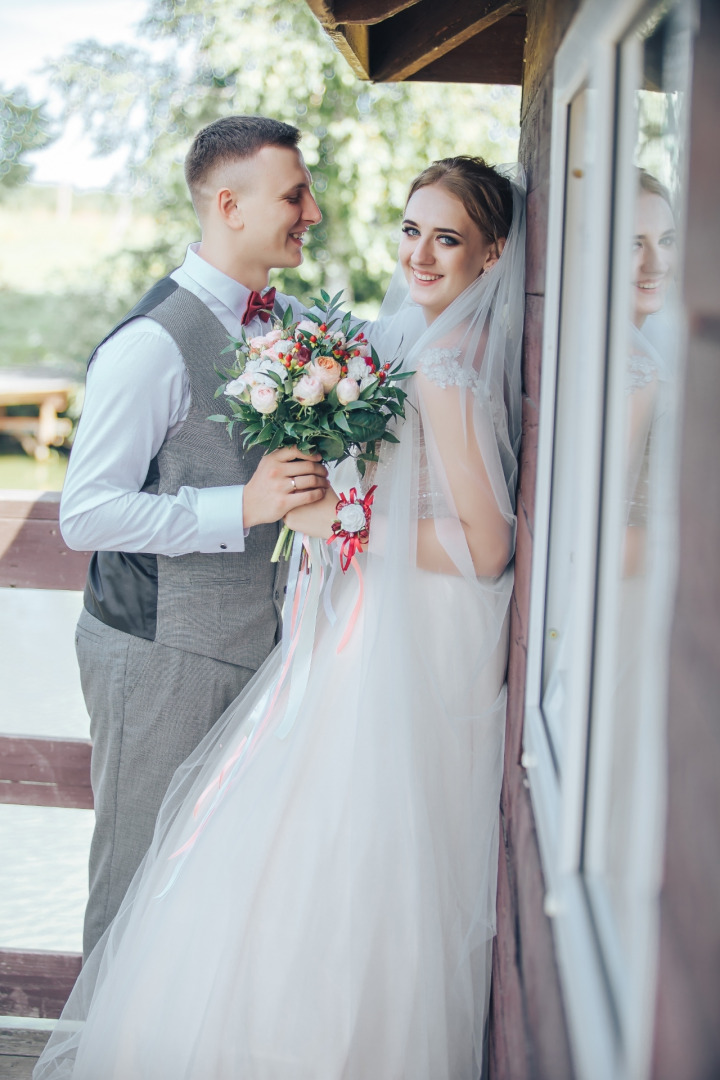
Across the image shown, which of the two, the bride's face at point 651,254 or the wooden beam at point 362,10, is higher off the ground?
the wooden beam at point 362,10

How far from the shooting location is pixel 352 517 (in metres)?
2.13

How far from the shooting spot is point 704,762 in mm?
603

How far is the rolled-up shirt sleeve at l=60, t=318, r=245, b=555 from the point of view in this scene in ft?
7.56

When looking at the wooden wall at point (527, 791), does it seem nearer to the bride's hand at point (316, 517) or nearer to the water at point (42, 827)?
the bride's hand at point (316, 517)

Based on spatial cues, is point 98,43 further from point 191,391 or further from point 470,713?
point 470,713

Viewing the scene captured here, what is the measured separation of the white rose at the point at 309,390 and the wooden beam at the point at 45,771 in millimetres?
1274

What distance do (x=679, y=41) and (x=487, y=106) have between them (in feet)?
29.2

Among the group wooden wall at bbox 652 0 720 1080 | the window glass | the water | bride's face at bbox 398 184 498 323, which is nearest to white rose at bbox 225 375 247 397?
bride's face at bbox 398 184 498 323

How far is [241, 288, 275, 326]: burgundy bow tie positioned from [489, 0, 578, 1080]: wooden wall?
30.1 inches

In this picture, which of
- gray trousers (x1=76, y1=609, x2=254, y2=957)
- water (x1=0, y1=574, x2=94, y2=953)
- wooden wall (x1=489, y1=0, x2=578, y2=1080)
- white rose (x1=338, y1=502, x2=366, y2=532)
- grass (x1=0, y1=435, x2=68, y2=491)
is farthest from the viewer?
grass (x1=0, y1=435, x2=68, y2=491)

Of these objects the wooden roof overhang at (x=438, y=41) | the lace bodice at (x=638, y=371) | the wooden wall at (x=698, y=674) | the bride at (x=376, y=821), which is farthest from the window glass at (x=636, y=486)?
the wooden roof overhang at (x=438, y=41)

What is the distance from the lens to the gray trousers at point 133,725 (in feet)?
8.01

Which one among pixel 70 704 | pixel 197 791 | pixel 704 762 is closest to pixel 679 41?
pixel 704 762

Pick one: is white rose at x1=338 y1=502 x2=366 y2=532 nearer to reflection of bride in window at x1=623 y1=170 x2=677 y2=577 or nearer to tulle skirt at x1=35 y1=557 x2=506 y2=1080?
tulle skirt at x1=35 y1=557 x2=506 y2=1080
